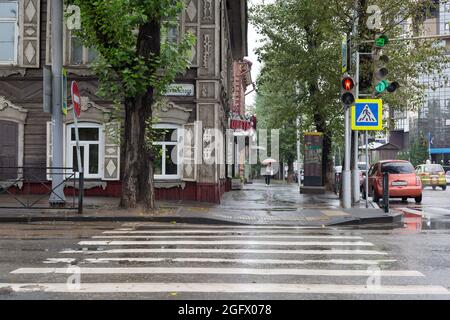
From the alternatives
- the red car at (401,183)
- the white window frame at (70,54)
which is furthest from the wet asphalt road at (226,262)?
the red car at (401,183)

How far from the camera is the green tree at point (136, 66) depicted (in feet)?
47.5

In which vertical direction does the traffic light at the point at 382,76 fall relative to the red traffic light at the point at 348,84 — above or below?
above

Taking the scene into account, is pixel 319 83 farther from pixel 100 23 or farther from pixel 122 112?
pixel 100 23

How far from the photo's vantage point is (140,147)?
15.2 meters

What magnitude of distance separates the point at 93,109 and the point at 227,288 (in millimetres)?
15055

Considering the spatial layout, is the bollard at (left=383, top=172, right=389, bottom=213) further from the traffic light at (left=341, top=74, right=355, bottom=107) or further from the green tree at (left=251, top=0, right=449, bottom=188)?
the green tree at (left=251, top=0, right=449, bottom=188)

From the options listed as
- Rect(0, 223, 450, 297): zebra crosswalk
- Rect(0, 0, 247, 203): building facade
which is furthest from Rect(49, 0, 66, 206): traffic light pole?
Rect(0, 223, 450, 297): zebra crosswalk

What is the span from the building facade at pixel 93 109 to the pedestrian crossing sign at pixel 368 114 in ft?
17.6

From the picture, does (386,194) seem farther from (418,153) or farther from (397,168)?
(418,153)

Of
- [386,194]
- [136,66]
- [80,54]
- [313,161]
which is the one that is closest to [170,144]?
[80,54]

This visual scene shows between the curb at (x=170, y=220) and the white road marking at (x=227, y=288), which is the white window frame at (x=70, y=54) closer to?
the curb at (x=170, y=220)

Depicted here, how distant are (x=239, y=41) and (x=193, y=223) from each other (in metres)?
23.6

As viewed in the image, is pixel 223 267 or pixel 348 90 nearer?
pixel 223 267
